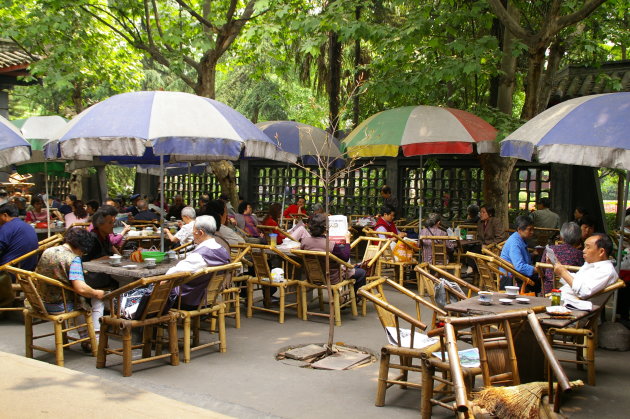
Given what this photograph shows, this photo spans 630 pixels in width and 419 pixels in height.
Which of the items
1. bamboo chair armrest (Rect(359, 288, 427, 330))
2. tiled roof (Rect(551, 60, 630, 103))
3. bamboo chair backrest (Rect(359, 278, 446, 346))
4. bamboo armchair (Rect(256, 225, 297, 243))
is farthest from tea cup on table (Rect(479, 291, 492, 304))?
tiled roof (Rect(551, 60, 630, 103))

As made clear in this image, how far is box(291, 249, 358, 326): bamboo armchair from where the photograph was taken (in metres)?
7.60

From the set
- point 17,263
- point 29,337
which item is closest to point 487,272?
point 29,337

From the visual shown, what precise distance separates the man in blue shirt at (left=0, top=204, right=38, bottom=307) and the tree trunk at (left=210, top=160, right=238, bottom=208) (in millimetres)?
6086

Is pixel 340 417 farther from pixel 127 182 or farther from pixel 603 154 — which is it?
pixel 127 182

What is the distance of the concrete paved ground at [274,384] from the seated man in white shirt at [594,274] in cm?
79

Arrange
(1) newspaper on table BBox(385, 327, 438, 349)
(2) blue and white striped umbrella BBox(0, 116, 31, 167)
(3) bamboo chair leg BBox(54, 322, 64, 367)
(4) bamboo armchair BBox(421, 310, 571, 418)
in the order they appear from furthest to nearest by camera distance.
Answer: (2) blue and white striped umbrella BBox(0, 116, 31, 167), (3) bamboo chair leg BBox(54, 322, 64, 367), (1) newspaper on table BBox(385, 327, 438, 349), (4) bamboo armchair BBox(421, 310, 571, 418)

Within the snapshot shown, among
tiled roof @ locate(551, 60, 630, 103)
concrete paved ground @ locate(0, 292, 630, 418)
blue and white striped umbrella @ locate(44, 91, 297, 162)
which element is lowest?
concrete paved ground @ locate(0, 292, 630, 418)

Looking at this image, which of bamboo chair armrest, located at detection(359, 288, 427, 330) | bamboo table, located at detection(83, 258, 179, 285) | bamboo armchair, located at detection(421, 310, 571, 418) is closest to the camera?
bamboo armchair, located at detection(421, 310, 571, 418)

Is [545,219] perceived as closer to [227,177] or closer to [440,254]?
[440,254]

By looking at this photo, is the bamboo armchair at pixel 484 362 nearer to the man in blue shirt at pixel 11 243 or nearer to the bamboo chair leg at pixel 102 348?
the bamboo chair leg at pixel 102 348

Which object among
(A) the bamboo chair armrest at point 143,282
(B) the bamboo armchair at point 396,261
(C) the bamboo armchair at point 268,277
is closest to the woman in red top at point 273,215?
(B) the bamboo armchair at point 396,261

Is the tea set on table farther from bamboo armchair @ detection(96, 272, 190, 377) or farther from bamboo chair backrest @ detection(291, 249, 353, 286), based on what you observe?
bamboo armchair @ detection(96, 272, 190, 377)

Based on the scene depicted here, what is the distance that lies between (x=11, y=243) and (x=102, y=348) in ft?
8.46

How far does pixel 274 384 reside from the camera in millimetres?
5527
